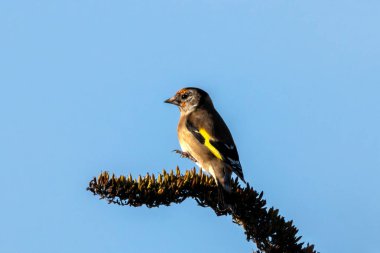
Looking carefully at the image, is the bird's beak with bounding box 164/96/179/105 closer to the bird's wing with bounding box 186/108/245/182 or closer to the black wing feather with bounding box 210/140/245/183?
the bird's wing with bounding box 186/108/245/182

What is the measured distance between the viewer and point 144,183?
4465 mm

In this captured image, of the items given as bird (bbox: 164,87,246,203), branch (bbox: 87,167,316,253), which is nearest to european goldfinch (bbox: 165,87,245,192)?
bird (bbox: 164,87,246,203)

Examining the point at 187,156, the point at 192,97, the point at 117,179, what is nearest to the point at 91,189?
the point at 117,179

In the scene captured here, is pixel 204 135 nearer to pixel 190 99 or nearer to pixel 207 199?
pixel 190 99

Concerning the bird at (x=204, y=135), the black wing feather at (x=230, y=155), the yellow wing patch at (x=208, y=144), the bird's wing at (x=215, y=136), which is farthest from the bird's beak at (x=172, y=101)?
the black wing feather at (x=230, y=155)

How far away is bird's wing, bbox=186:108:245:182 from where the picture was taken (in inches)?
268

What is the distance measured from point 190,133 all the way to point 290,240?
3.74m

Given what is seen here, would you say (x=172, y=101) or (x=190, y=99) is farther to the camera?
(x=172, y=101)

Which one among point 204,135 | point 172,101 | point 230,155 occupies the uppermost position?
point 172,101

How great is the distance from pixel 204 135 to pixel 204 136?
30mm

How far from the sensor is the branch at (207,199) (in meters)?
4.29

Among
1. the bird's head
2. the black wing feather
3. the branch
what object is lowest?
the branch

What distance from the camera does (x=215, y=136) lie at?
7438 millimetres

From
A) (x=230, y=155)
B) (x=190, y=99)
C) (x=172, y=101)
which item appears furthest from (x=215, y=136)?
(x=172, y=101)
